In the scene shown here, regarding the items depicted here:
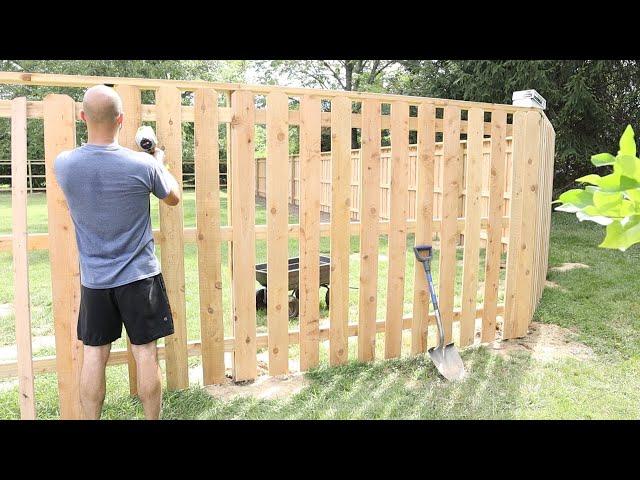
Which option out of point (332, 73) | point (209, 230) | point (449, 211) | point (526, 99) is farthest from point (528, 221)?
point (332, 73)

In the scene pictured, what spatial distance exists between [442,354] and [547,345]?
1237mm

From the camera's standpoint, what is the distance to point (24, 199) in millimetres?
3029

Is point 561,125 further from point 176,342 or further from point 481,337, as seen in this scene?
point 176,342

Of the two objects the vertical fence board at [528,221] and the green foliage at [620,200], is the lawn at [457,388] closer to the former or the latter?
the vertical fence board at [528,221]

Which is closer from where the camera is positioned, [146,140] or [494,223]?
[146,140]

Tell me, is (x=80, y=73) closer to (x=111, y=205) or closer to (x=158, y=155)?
(x=158, y=155)

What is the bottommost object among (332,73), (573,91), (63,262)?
(63,262)

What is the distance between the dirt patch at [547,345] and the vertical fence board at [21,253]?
361 cm

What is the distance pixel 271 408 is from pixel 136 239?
4.75 ft

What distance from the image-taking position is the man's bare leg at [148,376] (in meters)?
2.96

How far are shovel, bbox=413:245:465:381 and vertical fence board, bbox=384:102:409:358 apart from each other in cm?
19

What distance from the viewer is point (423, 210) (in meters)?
4.45

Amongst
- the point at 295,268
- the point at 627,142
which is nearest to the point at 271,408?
the point at 295,268

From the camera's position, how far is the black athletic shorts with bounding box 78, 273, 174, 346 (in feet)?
9.36
